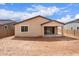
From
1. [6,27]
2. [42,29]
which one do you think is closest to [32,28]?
[42,29]

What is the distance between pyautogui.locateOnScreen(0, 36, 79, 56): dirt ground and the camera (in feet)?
19.3

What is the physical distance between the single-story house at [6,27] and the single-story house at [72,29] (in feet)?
4.85

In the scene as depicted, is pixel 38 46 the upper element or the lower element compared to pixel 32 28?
lower

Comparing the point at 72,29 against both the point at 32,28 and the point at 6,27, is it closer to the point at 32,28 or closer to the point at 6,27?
the point at 32,28

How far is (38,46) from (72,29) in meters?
1.10

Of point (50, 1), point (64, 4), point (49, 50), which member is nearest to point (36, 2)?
point (50, 1)

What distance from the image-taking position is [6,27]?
6.43 metres

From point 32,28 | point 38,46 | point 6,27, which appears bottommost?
point 38,46

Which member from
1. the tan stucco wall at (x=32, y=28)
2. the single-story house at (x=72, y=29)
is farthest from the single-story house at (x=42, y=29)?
the single-story house at (x=72, y=29)

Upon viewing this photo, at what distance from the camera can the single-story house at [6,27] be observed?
20.7 feet

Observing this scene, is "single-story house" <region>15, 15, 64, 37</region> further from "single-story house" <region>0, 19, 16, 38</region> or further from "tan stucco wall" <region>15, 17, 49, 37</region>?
"single-story house" <region>0, 19, 16, 38</region>

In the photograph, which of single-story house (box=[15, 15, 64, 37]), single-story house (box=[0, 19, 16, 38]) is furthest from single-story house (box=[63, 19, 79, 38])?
single-story house (box=[0, 19, 16, 38])

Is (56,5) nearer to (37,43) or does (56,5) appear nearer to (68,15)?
(68,15)

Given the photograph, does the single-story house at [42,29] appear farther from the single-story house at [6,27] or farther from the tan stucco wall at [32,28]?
the single-story house at [6,27]
